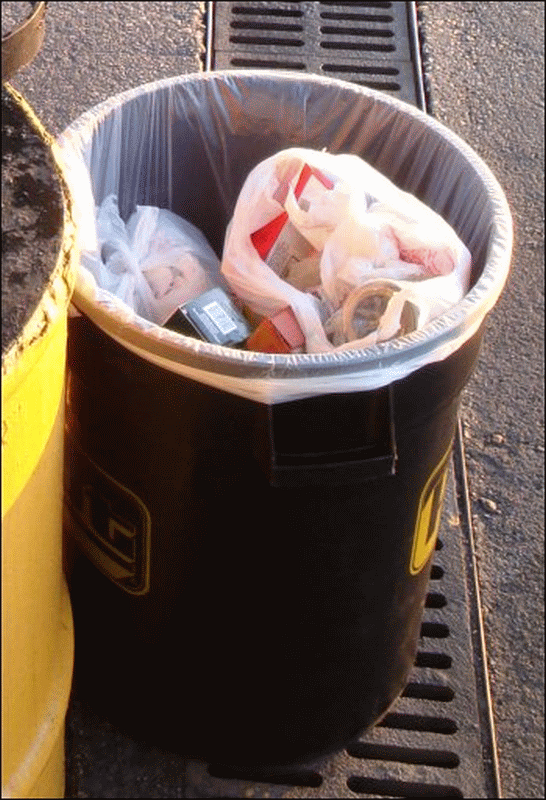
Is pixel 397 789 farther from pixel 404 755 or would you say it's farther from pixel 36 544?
pixel 36 544

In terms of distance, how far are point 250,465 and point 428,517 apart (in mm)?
295

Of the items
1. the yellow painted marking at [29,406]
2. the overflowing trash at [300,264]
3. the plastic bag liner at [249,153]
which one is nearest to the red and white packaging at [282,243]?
the overflowing trash at [300,264]

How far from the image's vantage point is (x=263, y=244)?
5.42 ft

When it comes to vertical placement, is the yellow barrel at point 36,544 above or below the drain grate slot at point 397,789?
above

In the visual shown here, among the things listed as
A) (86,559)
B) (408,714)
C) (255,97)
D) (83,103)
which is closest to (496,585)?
(408,714)

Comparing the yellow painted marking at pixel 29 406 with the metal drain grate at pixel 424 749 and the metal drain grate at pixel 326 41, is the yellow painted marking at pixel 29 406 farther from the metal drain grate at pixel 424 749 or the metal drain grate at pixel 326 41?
the metal drain grate at pixel 326 41

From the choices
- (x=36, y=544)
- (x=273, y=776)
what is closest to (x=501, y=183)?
(x=273, y=776)

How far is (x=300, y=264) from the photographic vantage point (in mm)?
1652

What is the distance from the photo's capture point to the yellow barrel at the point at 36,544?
114 centimetres

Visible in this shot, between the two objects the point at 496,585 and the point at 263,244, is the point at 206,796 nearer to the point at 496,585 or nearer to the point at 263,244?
the point at 496,585

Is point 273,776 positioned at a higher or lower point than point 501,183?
lower

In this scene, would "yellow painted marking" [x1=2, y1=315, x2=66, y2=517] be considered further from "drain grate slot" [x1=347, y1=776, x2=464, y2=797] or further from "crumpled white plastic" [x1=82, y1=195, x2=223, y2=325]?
"drain grate slot" [x1=347, y1=776, x2=464, y2=797]

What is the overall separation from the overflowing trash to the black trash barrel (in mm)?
69

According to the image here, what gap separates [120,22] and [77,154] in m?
1.36
